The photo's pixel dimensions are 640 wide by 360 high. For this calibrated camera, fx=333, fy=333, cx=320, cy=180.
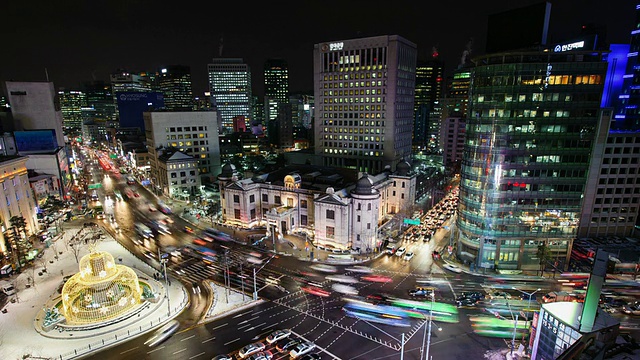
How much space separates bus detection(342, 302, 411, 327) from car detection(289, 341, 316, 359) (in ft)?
30.5

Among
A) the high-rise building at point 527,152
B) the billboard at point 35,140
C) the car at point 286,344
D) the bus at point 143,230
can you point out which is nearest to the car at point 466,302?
the high-rise building at point 527,152

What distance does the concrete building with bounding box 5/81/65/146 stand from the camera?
11601 cm

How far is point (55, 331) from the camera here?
4625 cm

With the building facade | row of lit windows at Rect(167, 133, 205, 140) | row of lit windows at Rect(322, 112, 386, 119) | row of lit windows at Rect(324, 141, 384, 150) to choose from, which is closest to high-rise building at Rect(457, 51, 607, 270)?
row of lit windows at Rect(322, 112, 386, 119)

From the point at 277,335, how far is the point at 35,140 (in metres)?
117

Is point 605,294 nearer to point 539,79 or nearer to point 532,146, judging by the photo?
point 532,146

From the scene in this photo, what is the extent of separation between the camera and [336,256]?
2793 inches

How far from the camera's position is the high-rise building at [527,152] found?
197ft

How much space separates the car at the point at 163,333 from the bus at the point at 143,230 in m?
41.7

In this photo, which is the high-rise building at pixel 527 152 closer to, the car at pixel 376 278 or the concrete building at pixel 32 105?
the car at pixel 376 278

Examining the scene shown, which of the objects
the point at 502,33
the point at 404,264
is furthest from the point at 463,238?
the point at 502,33

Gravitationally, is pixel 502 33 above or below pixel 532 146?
above

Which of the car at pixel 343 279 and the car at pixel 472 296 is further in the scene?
the car at pixel 343 279

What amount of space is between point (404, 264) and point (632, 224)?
48.7 meters
